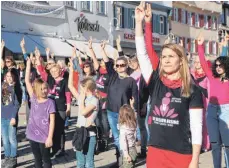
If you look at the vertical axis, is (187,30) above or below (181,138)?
above

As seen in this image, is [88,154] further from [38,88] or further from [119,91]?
[119,91]

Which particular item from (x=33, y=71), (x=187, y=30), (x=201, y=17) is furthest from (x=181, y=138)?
(x=201, y=17)

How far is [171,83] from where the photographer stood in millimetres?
4109

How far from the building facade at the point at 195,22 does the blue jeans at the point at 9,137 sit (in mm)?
37190

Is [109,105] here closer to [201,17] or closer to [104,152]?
[104,152]

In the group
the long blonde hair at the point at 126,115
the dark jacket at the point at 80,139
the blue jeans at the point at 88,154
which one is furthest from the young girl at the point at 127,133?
the dark jacket at the point at 80,139

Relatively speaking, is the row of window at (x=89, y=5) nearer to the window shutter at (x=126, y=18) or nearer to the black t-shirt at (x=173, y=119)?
the window shutter at (x=126, y=18)

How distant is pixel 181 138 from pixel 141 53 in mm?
784

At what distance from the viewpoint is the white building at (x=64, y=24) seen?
29.4 metres

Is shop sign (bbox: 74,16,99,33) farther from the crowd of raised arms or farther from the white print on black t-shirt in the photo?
the white print on black t-shirt

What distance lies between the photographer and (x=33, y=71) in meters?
10.3

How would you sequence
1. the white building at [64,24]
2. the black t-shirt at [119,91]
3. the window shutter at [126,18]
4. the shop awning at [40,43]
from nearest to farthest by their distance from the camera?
the black t-shirt at [119,91], the shop awning at [40,43], the white building at [64,24], the window shutter at [126,18]

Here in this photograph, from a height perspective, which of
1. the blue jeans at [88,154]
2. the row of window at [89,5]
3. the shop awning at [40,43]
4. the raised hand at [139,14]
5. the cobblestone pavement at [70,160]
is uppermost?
the row of window at [89,5]

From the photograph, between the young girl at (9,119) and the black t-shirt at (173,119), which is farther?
the young girl at (9,119)
